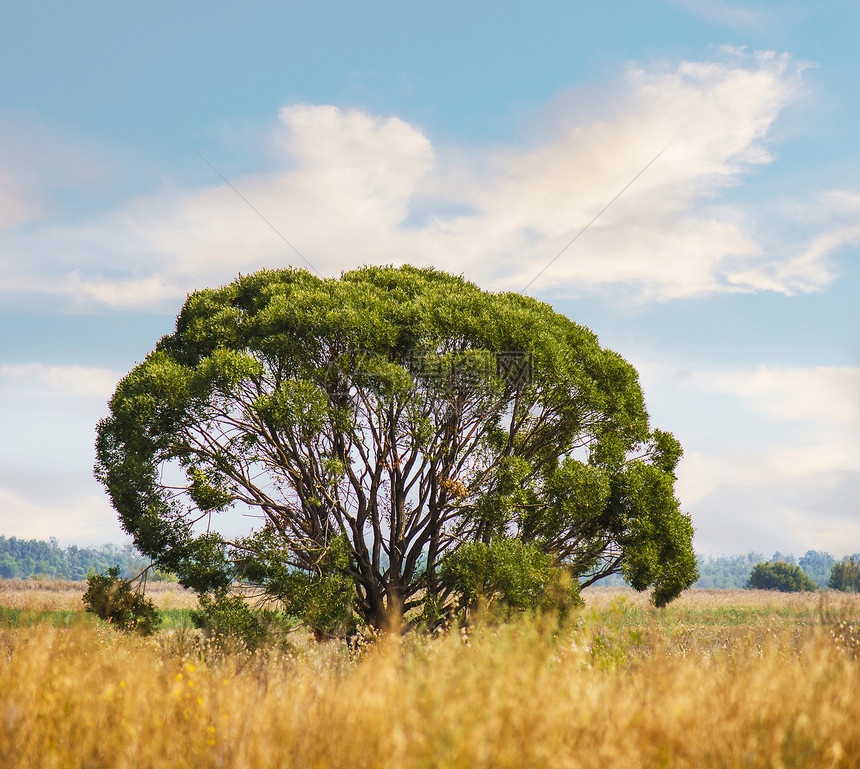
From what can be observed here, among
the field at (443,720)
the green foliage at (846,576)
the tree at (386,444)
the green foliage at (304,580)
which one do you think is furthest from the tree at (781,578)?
the field at (443,720)

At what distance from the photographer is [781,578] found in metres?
83.1

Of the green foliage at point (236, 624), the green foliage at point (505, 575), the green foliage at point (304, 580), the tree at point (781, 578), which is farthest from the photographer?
the tree at point (781, 578)

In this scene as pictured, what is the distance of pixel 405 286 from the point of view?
49.1 feet

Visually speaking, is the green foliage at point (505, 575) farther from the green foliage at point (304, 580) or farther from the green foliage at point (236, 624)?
the green foliage at point (236, 624)

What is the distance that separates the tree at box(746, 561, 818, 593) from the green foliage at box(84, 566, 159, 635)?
82393 mm

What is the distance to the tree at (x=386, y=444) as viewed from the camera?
12891 mm

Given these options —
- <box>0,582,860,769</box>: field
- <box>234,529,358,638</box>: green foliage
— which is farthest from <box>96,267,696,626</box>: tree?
<box>0,582,860,769</box>: field

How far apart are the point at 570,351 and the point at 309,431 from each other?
5.60m

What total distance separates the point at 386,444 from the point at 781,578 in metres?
84.9

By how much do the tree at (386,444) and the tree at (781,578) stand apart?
7807 cm

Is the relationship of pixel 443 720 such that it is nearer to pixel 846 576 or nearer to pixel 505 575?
pixel 505 575

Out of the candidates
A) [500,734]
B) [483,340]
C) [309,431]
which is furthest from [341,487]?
[500,734]

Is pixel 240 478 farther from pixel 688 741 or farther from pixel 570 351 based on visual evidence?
pixel 688 741

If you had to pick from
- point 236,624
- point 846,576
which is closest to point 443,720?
point 236,624
